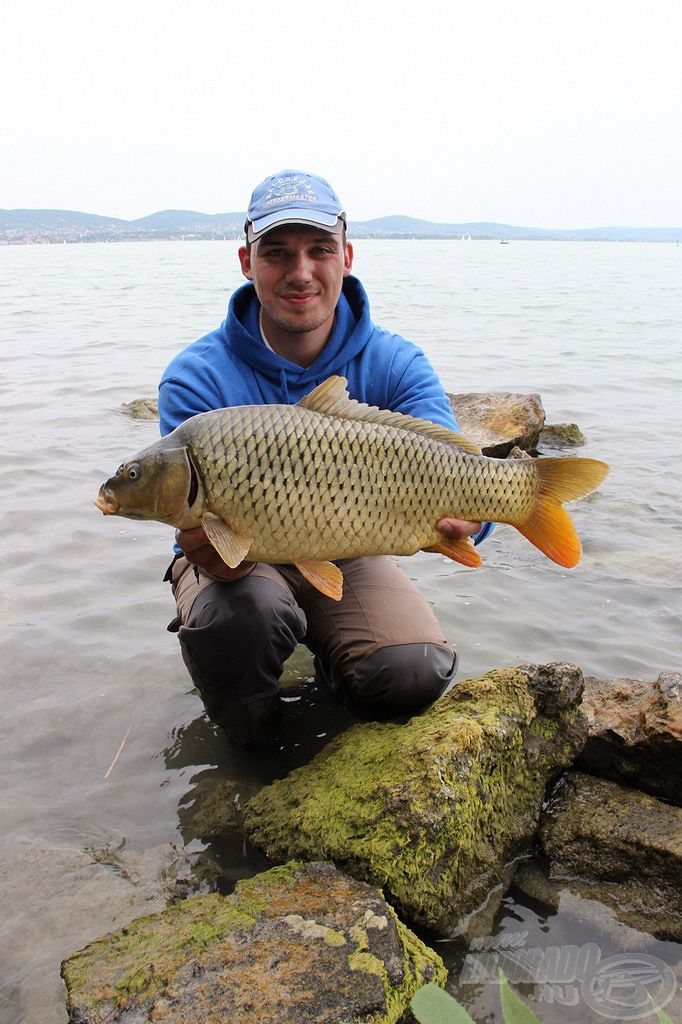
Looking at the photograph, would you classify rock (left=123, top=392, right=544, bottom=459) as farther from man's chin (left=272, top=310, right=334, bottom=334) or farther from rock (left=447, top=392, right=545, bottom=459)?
man's chin (left=272, top=310, right=334, bottom=334)

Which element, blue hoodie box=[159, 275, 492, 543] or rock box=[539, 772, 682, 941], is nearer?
rock box=[539, 772, 682, 941]

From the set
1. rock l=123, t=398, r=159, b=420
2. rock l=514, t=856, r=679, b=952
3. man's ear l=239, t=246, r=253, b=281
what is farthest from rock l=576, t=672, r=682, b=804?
rock l=123, t=398, r=159, b=420

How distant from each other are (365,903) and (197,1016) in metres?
0.50

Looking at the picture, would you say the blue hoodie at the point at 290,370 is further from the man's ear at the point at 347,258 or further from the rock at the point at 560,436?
the rock at the point at 560,436

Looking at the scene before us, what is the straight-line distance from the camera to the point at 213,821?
9.44 ft

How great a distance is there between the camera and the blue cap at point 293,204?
3.21 meters

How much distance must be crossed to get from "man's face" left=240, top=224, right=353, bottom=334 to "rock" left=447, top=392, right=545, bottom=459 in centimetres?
346

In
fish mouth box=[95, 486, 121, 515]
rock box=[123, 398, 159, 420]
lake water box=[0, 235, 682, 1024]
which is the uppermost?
fish mouth box=[95, 486, 121, 515]

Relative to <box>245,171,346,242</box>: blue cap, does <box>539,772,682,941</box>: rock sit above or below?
below

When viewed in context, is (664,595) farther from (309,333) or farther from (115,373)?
(115,373)

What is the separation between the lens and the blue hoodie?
330cm

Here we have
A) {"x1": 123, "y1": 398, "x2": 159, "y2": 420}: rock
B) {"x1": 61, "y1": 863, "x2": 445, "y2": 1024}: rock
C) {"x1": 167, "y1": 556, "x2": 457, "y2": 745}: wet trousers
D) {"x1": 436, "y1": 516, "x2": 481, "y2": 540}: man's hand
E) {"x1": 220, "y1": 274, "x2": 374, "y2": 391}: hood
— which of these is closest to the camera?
{"x1": 61, "y1": 863, "x2": 445, "y2": 1024}: rock

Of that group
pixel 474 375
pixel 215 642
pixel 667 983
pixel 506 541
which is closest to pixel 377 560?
pixel 215 642

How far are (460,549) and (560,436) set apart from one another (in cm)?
537
